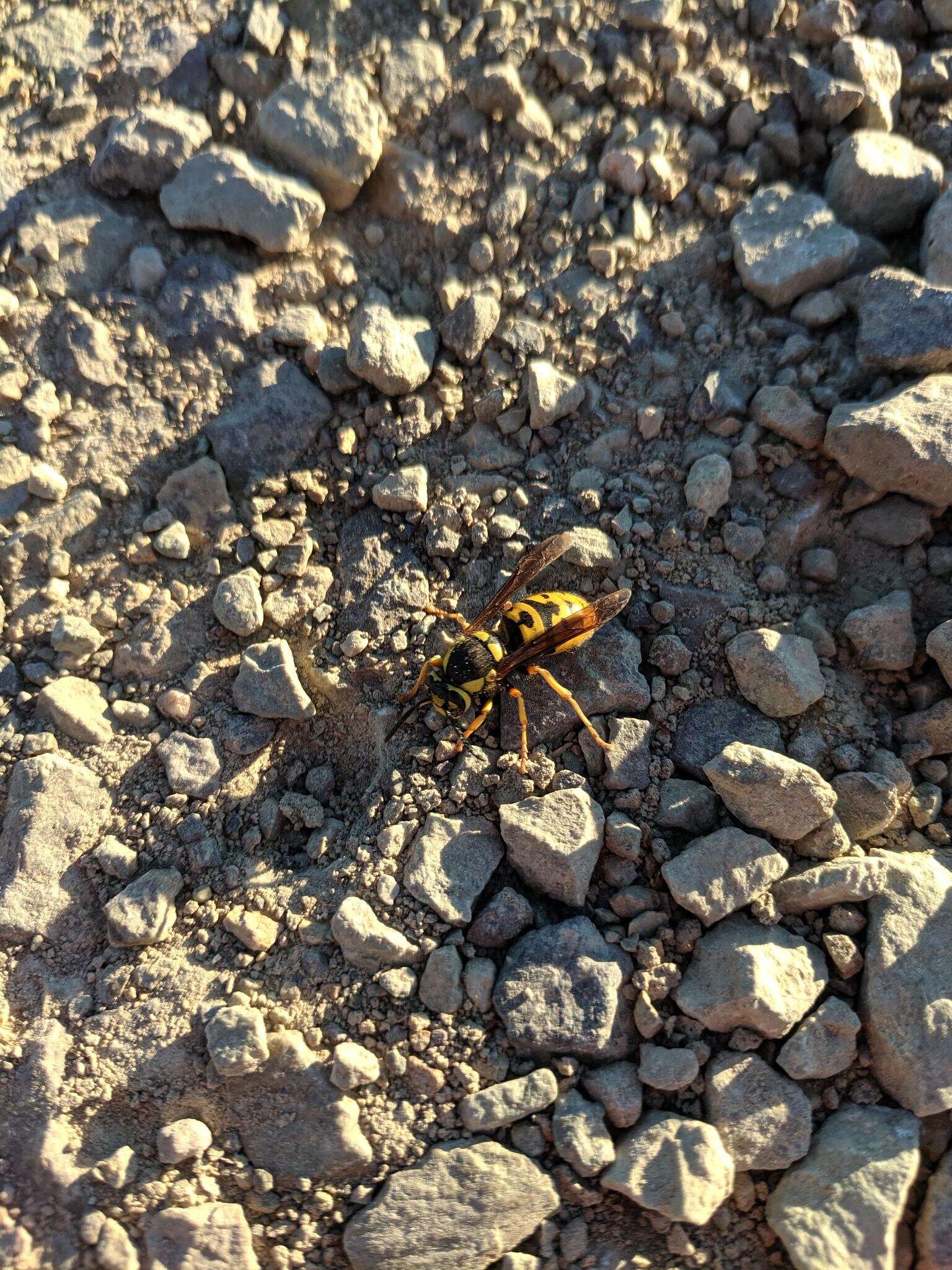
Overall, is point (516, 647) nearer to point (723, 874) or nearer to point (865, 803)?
point (723, 874)

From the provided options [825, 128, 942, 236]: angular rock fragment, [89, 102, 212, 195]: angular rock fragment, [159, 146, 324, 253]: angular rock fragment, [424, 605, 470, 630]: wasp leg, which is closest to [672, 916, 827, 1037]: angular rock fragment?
[424, 605, 470, 630]: wasp leg

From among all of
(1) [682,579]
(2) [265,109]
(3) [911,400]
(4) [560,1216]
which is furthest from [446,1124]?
(2) [265,109]

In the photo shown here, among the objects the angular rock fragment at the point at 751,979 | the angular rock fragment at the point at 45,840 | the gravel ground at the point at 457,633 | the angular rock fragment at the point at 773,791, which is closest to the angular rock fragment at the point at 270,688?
the gravel ground at the point at 457,633

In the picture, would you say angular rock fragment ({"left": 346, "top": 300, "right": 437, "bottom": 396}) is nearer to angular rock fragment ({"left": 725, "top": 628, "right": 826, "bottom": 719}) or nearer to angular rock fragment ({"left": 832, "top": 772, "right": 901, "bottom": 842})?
angular rock fragment ({"left": 725, "top": 628, "right": 826, "bottom": 719})

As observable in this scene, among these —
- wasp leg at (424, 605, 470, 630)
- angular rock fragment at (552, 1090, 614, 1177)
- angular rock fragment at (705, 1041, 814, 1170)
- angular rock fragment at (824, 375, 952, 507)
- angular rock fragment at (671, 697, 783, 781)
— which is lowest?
angular rock fragment at (705, 1041, 814, 1170)

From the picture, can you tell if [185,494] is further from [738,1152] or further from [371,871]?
[738,1152]

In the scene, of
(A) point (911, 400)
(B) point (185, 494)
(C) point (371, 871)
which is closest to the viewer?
(C) point (371, 871)
